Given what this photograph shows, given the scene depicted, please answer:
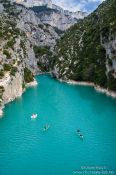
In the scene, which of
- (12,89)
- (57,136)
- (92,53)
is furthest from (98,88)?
(57,136)

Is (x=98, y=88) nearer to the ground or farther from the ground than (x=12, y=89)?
nearer to the ground

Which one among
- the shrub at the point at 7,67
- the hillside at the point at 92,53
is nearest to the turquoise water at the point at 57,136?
the shrub at the point at 7,67

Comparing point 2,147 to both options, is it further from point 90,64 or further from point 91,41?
point 91,41

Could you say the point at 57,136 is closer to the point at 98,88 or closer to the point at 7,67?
the point at 7,67

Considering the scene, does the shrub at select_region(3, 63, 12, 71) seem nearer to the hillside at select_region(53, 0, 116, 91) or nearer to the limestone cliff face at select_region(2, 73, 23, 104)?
the limestone cliff face at select_region(2, 73, 23, 104)

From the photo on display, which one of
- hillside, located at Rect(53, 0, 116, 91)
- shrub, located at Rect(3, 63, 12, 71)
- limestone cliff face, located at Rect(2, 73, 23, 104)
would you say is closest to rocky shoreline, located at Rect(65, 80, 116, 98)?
hillside, located at Rect(53, 0, 116, 91)

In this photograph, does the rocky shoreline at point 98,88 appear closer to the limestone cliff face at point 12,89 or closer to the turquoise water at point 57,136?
the turquoise water at point 57,136

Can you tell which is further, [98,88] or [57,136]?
[98,88]
